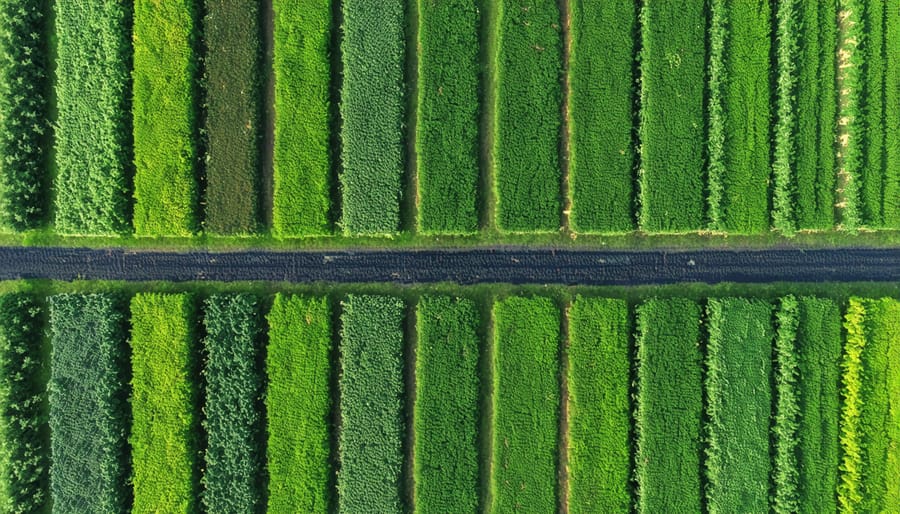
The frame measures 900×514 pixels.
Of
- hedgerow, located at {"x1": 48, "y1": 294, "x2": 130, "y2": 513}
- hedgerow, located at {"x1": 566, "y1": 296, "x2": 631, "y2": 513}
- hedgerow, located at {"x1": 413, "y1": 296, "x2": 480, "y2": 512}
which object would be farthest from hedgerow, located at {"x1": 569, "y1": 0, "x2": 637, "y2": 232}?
hedgerow, located at {"x1": 48, "y1": 294, "x2": 130, "y2": 513}

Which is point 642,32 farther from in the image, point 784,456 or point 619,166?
point 784,456

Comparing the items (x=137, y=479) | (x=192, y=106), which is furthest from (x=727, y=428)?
(x=192, y=106)

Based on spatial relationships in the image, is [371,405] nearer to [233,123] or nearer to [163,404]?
[163,404]

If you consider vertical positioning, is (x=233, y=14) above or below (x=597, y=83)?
above

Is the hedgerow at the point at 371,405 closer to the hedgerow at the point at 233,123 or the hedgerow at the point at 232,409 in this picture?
the hedgerow at the point at 232,409

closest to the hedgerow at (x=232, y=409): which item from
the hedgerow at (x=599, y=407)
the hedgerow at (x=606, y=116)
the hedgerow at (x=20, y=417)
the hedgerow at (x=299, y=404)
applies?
the hedgerow at (x=299, y=404)

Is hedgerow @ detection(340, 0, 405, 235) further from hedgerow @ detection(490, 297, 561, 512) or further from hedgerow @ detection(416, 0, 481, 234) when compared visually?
hedgerow @ detection(490, 297, 561, 512)
